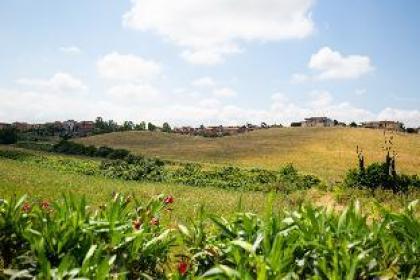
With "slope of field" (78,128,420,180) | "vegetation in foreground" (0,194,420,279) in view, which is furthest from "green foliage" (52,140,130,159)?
"vegetation in foreground" (0,194,420,279)

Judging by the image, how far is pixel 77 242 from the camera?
4.70 metres

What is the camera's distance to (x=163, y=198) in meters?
6.21

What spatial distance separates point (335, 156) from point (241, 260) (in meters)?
85.1

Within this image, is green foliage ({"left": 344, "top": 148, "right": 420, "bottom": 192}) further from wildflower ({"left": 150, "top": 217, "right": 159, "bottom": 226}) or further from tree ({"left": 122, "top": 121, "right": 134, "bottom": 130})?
tree ({"left": 122, "top": 121, "right": 134, "bottom": 130})

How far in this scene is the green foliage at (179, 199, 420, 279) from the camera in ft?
13.3

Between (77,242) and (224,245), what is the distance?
4.46 ft

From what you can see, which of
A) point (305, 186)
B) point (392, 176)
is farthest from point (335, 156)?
point (392, 176)

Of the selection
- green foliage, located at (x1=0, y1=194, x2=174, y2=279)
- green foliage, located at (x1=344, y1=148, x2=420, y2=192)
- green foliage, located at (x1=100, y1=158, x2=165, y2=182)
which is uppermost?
green foliage, located at (x1=0, y1=194, x2=174, y2=279)

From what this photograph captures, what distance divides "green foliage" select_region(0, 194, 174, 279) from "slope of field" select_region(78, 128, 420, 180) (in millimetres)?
64657

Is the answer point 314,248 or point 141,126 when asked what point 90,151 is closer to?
point 314,248

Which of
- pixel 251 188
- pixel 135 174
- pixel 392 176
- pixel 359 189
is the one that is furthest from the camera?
pixel 135 174

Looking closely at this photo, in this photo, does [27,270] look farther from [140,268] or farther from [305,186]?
[305,186]

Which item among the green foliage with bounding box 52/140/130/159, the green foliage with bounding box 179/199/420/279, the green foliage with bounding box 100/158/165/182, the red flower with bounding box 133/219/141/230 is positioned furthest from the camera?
the green foliage with bounding box 52/140/130/159

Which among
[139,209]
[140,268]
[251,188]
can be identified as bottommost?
[251,188]
